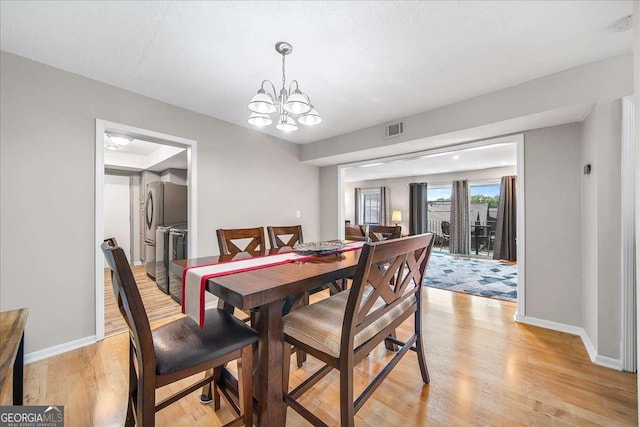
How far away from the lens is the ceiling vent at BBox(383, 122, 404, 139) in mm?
3014

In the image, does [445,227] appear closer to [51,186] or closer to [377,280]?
[377,280]

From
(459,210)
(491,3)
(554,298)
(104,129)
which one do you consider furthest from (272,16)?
(459,210)

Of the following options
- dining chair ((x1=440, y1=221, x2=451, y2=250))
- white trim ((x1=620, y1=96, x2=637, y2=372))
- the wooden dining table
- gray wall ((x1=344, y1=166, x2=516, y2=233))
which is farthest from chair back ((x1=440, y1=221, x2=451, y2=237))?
the wooden dining table

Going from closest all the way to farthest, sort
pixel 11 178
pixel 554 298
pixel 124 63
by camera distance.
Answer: pixel 11 178 → pixel 124 63 → pixel 554 298

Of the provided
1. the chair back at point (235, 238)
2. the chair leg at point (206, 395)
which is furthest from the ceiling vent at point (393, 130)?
the chair leg at point (206, 395)

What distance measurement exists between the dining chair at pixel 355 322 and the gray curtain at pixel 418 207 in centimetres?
642

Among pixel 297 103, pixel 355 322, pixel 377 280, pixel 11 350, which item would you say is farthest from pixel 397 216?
pixel 11 350

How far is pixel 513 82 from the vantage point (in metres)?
2.20

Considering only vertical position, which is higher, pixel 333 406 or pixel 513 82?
pixel 513 82

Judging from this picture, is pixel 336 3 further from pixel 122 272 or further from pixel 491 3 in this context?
pixel 122 272

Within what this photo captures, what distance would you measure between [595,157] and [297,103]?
90.1 inches

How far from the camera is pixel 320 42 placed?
1704 mm

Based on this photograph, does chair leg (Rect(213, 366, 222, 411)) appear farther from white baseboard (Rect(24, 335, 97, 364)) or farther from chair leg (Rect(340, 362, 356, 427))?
white baseboard (Rect(24, 335, 97, 364))

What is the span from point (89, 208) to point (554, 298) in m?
4.35
